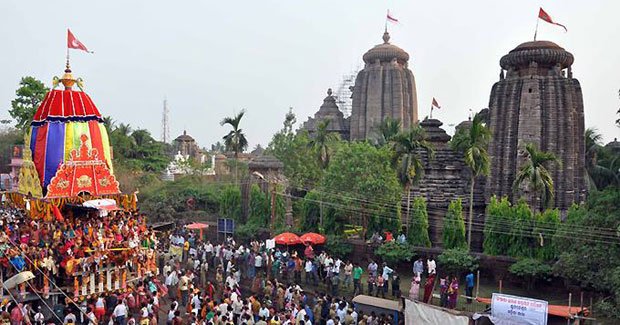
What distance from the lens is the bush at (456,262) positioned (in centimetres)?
2655

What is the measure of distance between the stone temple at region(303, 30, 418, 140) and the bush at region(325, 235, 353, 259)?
4030 centimetres

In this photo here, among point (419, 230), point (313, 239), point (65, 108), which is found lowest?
point (313, 239)

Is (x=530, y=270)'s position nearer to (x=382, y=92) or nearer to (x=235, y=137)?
(x=235, y=137)

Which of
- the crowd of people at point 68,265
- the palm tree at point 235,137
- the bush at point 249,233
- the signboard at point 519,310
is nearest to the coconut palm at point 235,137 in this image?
the palm tree at point 235,137

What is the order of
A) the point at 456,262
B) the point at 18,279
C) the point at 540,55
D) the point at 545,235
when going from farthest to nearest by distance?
the point at 540,55 → the point at 456,262 → the point at 545,235 → the point at 18,279

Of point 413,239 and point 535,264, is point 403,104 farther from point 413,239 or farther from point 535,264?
point 535,264

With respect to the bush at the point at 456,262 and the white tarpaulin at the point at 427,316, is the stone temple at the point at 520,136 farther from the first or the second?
the white tarpaulin at the point at 427,316

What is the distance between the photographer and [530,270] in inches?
971

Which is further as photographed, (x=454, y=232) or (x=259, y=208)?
(x=259, y=208)

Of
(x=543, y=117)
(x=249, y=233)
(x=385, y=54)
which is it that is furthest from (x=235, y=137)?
(x=385, y=54)

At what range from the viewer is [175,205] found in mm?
45281

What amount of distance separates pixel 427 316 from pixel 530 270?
1022cm

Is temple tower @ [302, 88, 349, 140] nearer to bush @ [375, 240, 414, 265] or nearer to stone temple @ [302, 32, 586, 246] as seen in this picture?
stone temple @ [302, 32, 586, 246]

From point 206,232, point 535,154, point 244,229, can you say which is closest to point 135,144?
point 206,232
